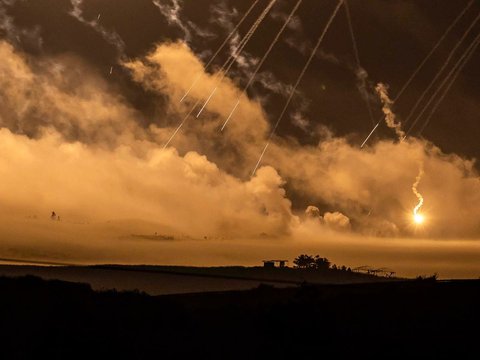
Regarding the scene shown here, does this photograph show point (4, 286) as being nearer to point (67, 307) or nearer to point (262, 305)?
point (67, 307)

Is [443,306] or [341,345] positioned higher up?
[443,306]

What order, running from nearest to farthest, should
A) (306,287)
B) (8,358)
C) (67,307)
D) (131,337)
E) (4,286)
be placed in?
(8,358)
(131,337)
(67,307)
(306,287)
(4,286)

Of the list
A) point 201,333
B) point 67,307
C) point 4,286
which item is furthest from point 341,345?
point 4,286

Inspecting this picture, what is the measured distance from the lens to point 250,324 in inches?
1323

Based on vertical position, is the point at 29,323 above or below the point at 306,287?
below

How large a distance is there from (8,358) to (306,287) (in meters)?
15.7

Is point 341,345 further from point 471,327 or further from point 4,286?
point 4,286

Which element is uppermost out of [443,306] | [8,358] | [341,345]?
[443,306]

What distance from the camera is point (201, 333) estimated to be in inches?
1288

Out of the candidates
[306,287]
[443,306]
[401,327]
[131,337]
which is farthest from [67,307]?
[443,306]

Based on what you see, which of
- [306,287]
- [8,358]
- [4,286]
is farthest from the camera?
[4,286]

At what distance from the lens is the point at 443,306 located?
1400 inches

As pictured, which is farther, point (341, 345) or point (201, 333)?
point (201, 333)

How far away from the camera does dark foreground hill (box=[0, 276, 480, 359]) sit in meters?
30.3
